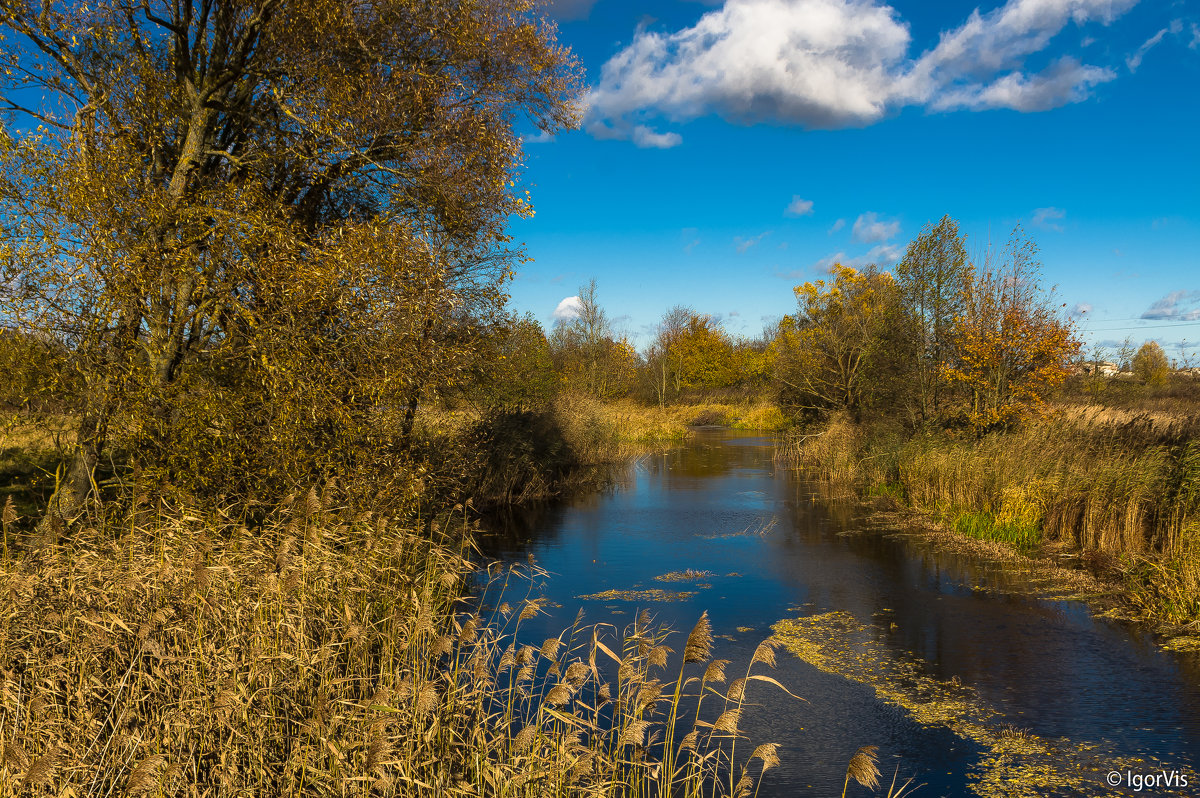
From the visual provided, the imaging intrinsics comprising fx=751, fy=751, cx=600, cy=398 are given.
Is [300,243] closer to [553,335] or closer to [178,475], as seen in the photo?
[178,475]

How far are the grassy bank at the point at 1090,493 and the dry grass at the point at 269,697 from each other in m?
6.59

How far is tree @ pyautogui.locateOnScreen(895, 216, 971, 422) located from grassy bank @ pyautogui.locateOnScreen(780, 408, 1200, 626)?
2631 mm

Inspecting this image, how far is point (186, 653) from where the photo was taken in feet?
16.9

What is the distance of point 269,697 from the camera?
469cm

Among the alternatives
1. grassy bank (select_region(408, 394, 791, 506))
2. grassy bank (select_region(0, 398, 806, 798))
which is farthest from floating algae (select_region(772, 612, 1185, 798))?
grassy bank (select_region(408, 394, 791, 506))

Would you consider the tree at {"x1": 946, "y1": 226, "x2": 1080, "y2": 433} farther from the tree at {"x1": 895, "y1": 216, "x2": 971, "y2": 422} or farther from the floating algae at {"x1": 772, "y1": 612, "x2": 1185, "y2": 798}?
the floating algae at {"x1": 772, "y1": 612, "x2": 1185, "y2": 798}

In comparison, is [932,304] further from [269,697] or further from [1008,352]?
[269,697]

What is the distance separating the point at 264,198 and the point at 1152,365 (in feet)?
178

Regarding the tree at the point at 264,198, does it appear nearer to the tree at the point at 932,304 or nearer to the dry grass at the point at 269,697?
the dry grass at the point at 269,697

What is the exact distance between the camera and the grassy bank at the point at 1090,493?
380 inches

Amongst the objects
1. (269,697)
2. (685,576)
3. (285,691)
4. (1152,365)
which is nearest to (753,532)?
(685,576)

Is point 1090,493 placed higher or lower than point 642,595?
higher

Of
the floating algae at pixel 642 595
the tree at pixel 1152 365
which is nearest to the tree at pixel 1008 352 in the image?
the floating algae at pixel 642 595

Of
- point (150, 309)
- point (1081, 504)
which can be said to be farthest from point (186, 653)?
point (1081, 504)
